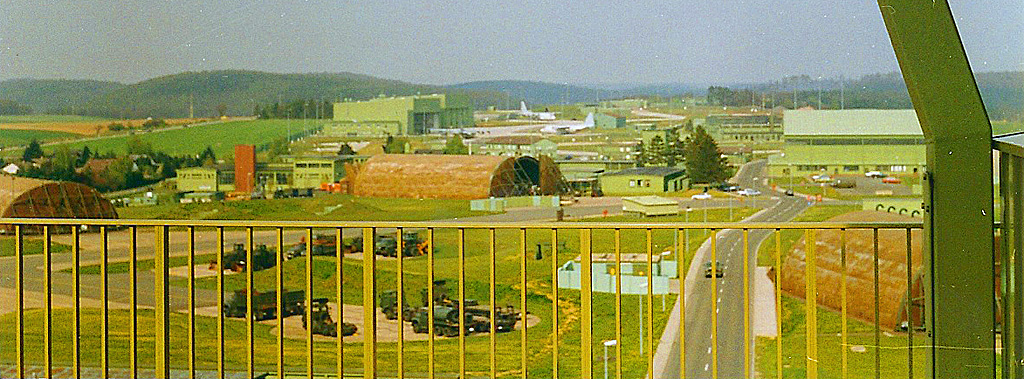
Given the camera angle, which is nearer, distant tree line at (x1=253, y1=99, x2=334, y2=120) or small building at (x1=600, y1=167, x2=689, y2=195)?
small building at (x1=600, y1=167, x2=689, y2=195)

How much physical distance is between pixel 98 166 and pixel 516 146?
148 cm

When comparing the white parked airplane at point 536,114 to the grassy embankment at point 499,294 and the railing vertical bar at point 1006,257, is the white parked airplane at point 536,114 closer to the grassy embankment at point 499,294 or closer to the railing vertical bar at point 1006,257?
the grassy embankment at point 499,294

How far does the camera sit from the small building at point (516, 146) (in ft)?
11.9

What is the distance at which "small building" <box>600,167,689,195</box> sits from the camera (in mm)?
3588

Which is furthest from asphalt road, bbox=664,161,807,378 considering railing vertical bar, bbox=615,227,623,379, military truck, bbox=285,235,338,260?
military truck, bbox=285,235,338,260

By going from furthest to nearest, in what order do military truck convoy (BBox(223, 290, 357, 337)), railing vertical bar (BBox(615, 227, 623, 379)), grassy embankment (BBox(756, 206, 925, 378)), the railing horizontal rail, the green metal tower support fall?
military truck convoy (BBox(223, 290, 357, 337))
grassy embankment (BBox(756, 206, 925, 378))
railing vertical bar (BBox(615, 227, 623, 379))
the railing horizontal rail
the green metal tower support

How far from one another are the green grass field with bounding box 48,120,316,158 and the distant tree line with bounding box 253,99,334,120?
0.02m

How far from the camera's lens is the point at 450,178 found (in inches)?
147

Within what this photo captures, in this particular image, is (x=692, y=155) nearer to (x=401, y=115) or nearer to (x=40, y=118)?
(x=401, y=115)

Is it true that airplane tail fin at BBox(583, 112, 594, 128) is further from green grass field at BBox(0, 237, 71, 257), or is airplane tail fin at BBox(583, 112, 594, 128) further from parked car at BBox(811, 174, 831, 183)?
green grass field at BBox(0, 237, 71, 257)

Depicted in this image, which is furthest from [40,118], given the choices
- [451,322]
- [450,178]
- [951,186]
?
[951,186]

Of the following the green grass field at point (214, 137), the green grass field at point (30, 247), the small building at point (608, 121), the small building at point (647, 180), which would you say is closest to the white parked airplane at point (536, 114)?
the small building at point (608, 121)

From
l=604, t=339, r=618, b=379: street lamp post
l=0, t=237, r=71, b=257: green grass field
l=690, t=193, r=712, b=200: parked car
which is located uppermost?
l=690, t=193, r=712, b=200: parked car

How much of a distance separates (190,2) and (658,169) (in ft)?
5.65
